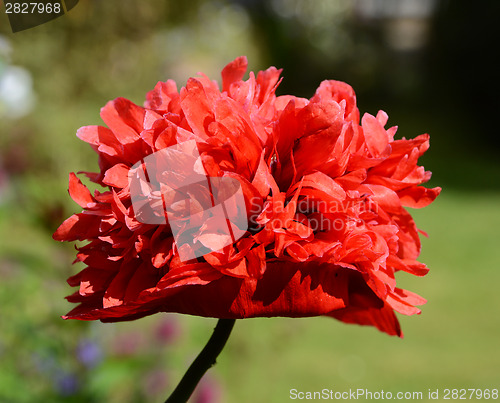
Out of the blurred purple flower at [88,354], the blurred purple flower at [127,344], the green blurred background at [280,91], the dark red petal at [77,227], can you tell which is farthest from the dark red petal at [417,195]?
the blurred purple flower at [127,344]

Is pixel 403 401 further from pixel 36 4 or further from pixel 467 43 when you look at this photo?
pixel 467 43

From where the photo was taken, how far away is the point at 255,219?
68 centimetres

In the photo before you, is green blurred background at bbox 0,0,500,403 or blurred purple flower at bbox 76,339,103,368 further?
green blurred background at bbox 0,0,500,403

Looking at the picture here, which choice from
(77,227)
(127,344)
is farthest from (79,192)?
(127,344)

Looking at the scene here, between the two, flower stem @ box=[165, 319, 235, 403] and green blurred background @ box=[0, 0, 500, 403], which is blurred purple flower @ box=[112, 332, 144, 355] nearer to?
green blurred background @ box=[0, 0, 500, 403]

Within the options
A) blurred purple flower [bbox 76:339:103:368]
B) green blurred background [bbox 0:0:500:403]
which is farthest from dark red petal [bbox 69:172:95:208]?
blurred purple flower [bbox 76:339:103:368]

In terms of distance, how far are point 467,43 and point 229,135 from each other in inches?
361

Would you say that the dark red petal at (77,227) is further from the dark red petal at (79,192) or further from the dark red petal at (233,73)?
the dark red petal at (233,73)

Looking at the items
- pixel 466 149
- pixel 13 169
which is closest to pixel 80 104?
pixel 13 169

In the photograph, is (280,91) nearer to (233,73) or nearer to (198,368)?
(233,73)

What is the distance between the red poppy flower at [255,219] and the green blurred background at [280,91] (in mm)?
857

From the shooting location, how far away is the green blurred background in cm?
210

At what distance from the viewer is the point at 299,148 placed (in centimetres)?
70

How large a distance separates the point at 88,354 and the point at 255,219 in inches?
50.0
